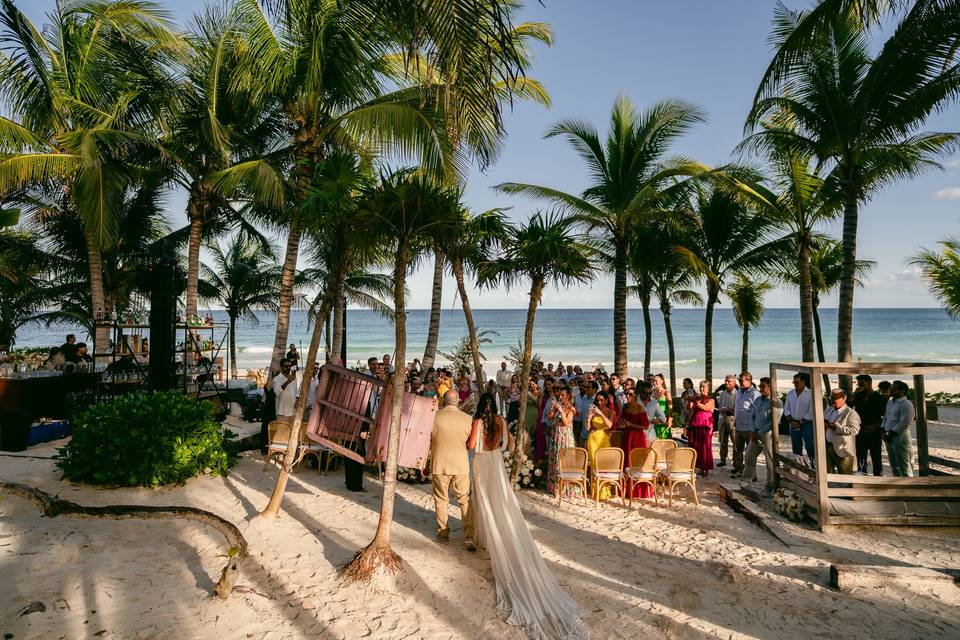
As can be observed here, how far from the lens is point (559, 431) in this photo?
28.7ft

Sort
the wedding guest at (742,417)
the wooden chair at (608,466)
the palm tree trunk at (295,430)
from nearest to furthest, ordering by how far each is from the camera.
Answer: the palm tree trunk at (295,430) < the wooden chair at (608,466) < the wedding guest at (742,417)

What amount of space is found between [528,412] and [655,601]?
17.1 ft

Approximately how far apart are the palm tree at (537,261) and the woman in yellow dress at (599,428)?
1.17m

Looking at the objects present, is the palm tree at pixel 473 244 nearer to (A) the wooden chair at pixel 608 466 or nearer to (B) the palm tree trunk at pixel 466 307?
(B) the palm tree trunk at pixel 466 307

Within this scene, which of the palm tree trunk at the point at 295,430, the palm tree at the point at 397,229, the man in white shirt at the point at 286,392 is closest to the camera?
the palm tree at the point at 397,229

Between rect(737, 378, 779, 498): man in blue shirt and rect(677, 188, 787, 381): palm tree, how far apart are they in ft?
→ 25.6

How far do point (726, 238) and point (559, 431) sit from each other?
39.4ft

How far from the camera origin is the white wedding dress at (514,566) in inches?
189

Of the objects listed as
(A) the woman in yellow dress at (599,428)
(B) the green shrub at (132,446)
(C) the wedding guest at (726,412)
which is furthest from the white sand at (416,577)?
(C) the wedding guest at (726,412)

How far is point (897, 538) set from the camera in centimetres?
716

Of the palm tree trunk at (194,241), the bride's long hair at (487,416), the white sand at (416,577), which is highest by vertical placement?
the palm tree trunk at (194,241)

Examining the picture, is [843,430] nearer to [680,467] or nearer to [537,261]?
[680,467]

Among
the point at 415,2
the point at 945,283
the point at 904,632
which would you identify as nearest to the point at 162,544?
the point at 415,2

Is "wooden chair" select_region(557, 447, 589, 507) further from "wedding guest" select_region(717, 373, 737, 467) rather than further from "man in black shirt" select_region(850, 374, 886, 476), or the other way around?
"man in black shirt" select_region(850, 374, 886, 476)
